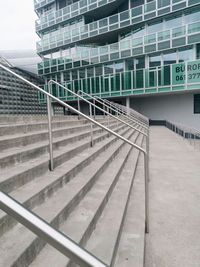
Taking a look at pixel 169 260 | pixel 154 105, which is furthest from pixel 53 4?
pixel 169 260

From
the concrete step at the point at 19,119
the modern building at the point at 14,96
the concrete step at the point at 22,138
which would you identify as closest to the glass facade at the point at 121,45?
the concrete step at the point at 19,119

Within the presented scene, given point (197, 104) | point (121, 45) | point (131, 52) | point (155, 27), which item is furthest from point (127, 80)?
point (197, 104)

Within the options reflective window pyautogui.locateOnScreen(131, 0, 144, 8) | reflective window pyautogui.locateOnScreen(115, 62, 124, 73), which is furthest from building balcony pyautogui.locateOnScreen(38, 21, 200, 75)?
reflective window pyautogui.locateOnScreen(131, 0, 144, 8)

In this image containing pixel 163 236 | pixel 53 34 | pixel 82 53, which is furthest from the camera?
pixel 53 34

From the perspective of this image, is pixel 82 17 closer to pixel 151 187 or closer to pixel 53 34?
pixel 53 34

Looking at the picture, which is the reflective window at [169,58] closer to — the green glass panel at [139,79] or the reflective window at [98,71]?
the green glass panel at [139,79]

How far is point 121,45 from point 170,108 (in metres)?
7.52

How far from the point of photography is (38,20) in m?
28.3

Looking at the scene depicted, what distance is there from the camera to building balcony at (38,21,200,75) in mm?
17484

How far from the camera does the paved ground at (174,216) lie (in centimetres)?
269

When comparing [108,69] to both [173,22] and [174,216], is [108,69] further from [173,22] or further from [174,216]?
[174,216]

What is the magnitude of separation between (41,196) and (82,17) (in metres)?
24.9

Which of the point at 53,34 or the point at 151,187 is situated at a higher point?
the point at 53,34

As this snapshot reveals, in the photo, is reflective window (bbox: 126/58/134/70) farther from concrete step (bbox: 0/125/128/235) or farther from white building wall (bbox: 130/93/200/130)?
concrete step (bbox: 0/125/128/235)
